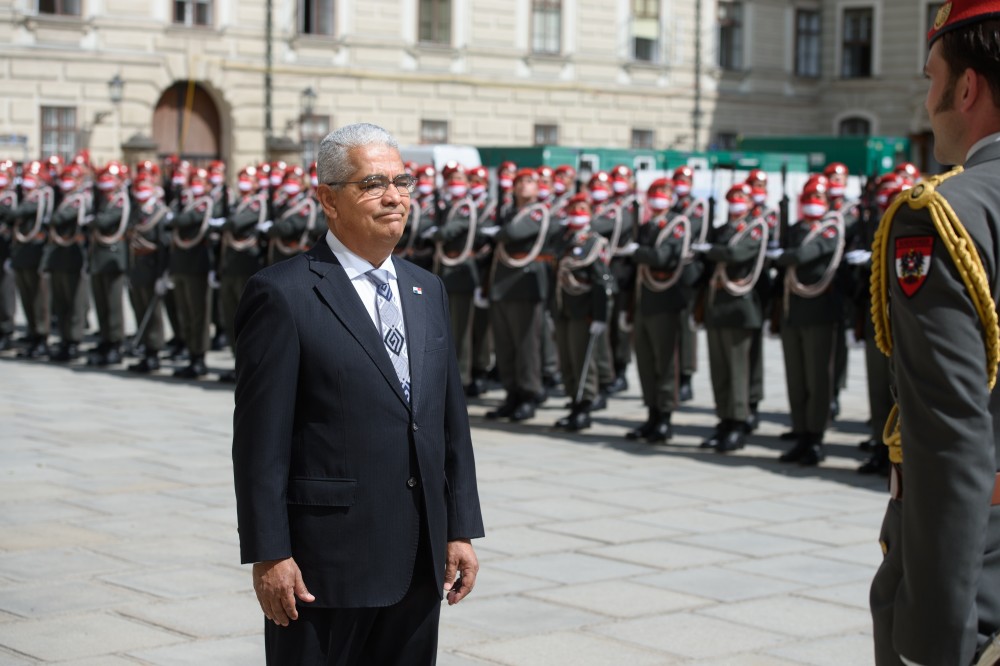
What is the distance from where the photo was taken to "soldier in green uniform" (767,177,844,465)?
10.2 metres

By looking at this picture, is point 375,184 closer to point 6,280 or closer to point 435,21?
point 6,280

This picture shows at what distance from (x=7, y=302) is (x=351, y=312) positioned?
559 inches

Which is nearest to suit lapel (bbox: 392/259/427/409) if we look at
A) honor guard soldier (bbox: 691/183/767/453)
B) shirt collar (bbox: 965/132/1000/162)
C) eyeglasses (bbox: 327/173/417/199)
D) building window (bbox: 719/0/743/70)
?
eyeglasses (bbox: 327/173/417/199)

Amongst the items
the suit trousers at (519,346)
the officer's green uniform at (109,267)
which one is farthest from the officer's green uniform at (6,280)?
the suit trousers at (519,346)

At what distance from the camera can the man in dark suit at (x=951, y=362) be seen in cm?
244

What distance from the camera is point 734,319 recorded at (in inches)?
418

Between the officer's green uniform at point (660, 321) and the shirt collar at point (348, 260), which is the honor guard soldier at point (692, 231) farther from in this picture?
the shirt collar at point (348, 260)

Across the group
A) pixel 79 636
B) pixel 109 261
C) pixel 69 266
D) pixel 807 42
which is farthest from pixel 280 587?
pixel 807 42

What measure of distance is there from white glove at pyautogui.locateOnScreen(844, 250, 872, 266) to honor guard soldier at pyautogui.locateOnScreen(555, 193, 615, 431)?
1960 mm

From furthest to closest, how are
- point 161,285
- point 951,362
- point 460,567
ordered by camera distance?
point 161,285, point 460,567, point 951,362

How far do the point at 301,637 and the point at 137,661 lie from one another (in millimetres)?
2062

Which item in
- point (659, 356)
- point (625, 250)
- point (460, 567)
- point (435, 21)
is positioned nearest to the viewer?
point (460, 567)

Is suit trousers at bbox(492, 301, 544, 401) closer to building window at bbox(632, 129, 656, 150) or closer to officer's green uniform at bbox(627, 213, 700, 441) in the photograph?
officer's green uniform at bbox(627, 213, 700, 441)

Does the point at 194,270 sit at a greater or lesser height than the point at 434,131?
lesser
